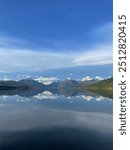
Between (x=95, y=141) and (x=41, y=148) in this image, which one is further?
(x=95, y=141)

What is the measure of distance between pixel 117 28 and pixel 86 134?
36485mm

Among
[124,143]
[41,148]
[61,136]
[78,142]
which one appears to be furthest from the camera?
[61,136]

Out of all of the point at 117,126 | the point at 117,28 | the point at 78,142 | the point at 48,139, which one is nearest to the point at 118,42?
the point at 117,28

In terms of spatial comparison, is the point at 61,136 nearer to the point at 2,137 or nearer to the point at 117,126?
the point at 2,137

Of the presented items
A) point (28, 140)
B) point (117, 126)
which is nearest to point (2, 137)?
point (28, 140)

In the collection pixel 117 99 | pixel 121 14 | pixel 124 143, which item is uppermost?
pixel 121 14

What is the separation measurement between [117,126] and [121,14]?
369 cm

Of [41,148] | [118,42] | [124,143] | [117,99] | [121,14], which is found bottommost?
[41,148]

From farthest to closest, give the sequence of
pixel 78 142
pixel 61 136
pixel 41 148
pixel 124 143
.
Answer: pixel 61 136 < pixel 78 142 < pixel 41 148 < pixel 124 143

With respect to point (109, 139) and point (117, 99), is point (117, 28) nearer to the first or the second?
point (117, 99)

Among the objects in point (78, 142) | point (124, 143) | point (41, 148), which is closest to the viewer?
point (124, 143)

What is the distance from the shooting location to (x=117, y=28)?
9.41 m

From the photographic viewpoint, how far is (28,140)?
3891 centimetres

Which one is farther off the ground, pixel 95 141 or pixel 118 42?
pixel 118 42
